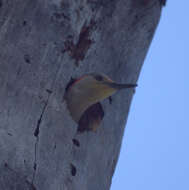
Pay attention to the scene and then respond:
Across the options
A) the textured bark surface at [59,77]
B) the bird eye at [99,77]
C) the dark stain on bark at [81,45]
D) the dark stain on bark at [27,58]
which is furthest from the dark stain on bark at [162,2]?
the dark stain on bark at [27,58]

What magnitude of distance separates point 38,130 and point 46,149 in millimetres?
116

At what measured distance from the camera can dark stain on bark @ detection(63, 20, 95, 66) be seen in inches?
111

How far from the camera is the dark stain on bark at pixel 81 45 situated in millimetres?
2822

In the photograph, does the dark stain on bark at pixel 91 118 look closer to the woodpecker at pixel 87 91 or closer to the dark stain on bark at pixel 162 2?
the woodpecker at pixel 87 91

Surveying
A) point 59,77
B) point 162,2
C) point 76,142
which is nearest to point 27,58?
point 59,77

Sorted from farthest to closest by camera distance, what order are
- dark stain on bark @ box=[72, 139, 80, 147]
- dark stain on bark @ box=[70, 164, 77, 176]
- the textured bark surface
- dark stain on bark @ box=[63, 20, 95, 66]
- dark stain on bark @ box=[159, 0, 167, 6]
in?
1. dark stain on bark @ box=[159, 0, 167, 6]
2. dark stain on bark @ box=[63, 20, 95, 66]
3. dark stain on bark @ box=[72, 139, 80, 147]
4. dark stain on bark @ box=[70, 164, 77, 176]
5. the textured bark surface

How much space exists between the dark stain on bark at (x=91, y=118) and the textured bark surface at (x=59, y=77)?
0.14ft

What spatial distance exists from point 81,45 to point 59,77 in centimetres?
32

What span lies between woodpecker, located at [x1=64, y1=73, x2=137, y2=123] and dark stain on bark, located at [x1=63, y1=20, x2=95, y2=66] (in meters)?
0.14

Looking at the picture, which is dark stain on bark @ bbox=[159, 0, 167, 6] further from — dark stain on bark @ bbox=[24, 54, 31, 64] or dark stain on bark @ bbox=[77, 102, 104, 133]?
dark stain on bark @ bbox=[24, 54, 31, 64]

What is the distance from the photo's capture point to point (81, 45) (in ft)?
9.58

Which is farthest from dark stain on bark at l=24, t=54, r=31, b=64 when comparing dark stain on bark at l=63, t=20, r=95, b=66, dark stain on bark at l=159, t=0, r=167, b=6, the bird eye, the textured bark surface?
dark stain on bark at l=159, t=0, r=167, b=6

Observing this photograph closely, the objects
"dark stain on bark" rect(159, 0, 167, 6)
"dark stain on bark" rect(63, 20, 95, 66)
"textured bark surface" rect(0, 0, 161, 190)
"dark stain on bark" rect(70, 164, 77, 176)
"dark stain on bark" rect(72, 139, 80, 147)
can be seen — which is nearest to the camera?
"textured bark surface" rect(0, 0, 161, 190)

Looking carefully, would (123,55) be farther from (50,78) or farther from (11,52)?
(11,52)
